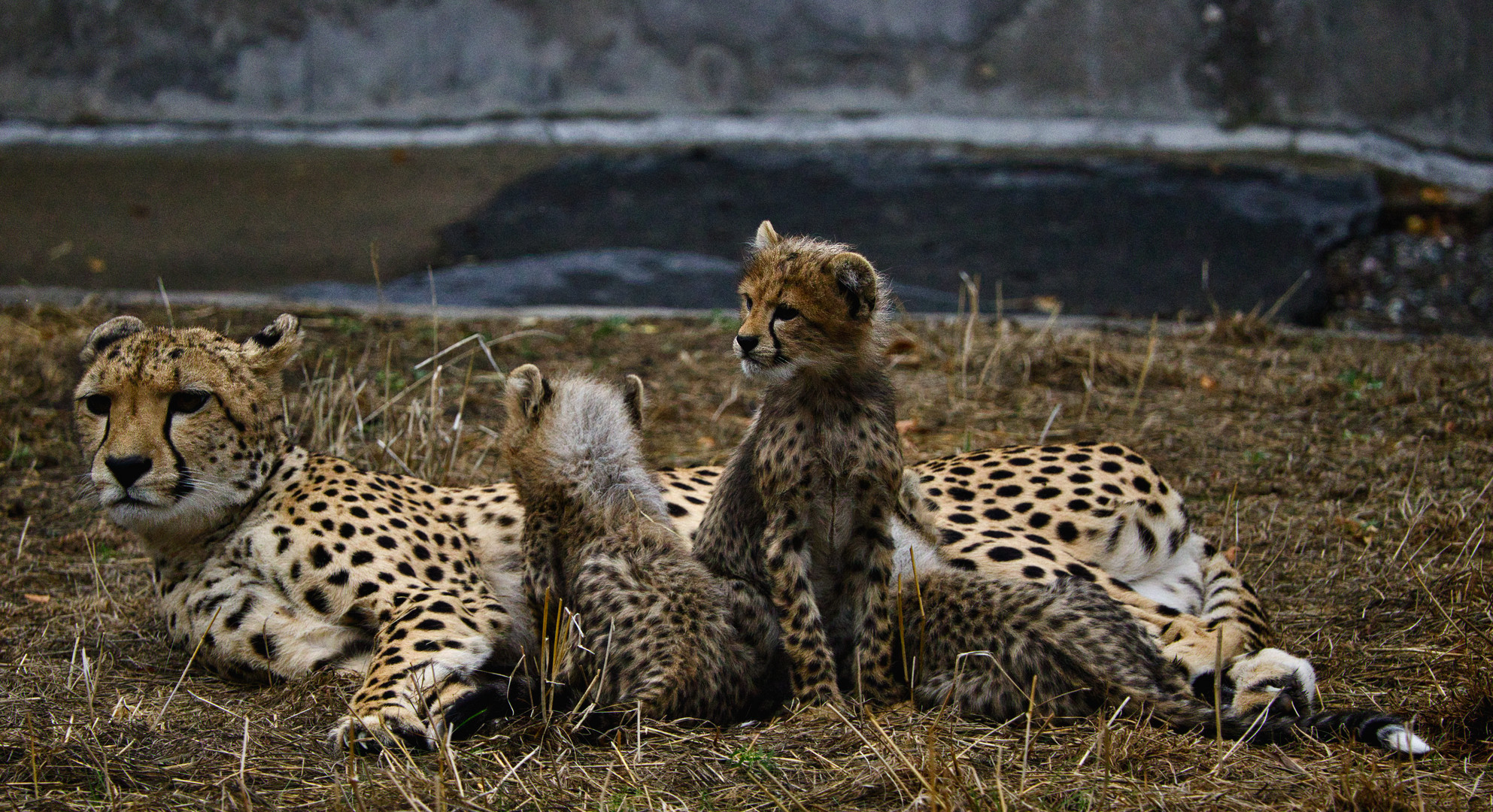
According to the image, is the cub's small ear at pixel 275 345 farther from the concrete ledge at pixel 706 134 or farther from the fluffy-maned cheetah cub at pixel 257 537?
the concrete ledge at pixel 706 134

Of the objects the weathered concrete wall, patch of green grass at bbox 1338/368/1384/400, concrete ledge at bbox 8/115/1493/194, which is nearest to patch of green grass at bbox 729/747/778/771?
patch of green grass at bbox 1338/368/1384/400

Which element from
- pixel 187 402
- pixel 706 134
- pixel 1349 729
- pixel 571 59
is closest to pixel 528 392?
pixel 187 402

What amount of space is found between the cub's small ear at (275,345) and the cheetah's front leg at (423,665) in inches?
32.9

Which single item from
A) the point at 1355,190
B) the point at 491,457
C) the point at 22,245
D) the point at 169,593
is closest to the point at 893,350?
the point at 491,457

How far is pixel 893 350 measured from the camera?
6.82 meters

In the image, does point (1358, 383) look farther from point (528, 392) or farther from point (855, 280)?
point (528, 392)

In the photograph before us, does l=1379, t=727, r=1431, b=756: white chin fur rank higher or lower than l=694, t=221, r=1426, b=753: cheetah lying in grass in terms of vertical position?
lower

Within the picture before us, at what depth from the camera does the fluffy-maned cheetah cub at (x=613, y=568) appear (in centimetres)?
322

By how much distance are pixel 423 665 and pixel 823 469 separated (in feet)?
3.77

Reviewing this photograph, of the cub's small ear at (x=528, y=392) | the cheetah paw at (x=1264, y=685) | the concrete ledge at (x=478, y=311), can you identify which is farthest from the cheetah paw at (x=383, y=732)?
the concrete ledge at (x=478, y=311)

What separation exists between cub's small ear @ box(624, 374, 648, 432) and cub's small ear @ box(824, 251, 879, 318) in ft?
2.87

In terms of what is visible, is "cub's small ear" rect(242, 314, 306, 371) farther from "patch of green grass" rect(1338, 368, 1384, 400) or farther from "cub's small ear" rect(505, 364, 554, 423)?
"patch of green grass" rect(1338, 368, 1384, 400)

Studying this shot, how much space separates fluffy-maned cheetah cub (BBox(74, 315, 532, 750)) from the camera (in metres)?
3.57

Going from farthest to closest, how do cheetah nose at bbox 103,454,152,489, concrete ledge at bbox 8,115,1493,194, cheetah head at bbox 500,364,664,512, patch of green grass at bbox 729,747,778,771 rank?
concrete ledge at bbox 8,115,1493,194 → cheetah head at bbox 500,364,664,512 → cheetah nose at bbox 103,454,152,489 → patch of green grass at bbox 729,747,778,771
